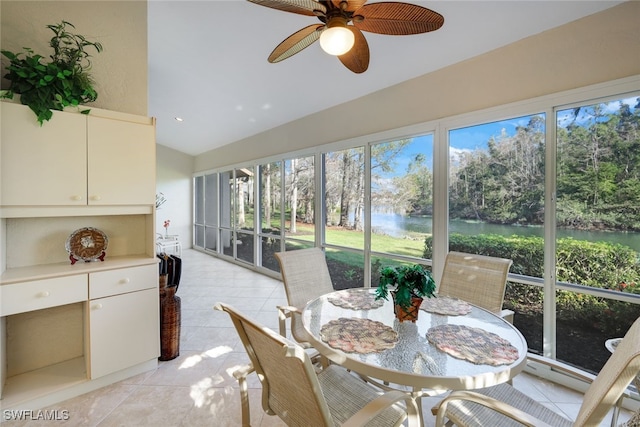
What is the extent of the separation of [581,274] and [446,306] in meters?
1.28

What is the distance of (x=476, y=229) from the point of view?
2695 millimetres

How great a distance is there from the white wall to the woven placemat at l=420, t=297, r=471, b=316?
769cm

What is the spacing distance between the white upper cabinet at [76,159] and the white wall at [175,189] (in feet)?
19.8

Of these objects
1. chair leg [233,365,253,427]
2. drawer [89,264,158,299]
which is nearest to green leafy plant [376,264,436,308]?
chair leg [233,365,253,427]

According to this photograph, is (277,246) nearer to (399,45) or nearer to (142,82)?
(142,82)

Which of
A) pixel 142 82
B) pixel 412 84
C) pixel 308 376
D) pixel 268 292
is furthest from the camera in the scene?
pixel 268 292

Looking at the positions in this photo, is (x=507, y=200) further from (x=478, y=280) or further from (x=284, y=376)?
(x=284, y=376)

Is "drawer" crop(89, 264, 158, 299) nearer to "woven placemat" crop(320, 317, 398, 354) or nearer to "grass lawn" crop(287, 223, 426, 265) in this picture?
"woven placemat" crop(320, 317, 398, 354)

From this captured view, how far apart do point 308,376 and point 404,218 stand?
2657mm

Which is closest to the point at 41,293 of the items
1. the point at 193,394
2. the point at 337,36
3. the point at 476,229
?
the point at 193,394

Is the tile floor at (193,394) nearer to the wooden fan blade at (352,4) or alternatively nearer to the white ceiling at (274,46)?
the wooden fan blade at (352,4)

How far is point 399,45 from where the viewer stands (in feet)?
8.52

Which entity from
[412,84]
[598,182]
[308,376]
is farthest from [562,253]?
[308,376]

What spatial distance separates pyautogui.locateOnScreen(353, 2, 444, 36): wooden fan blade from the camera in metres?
1.35
